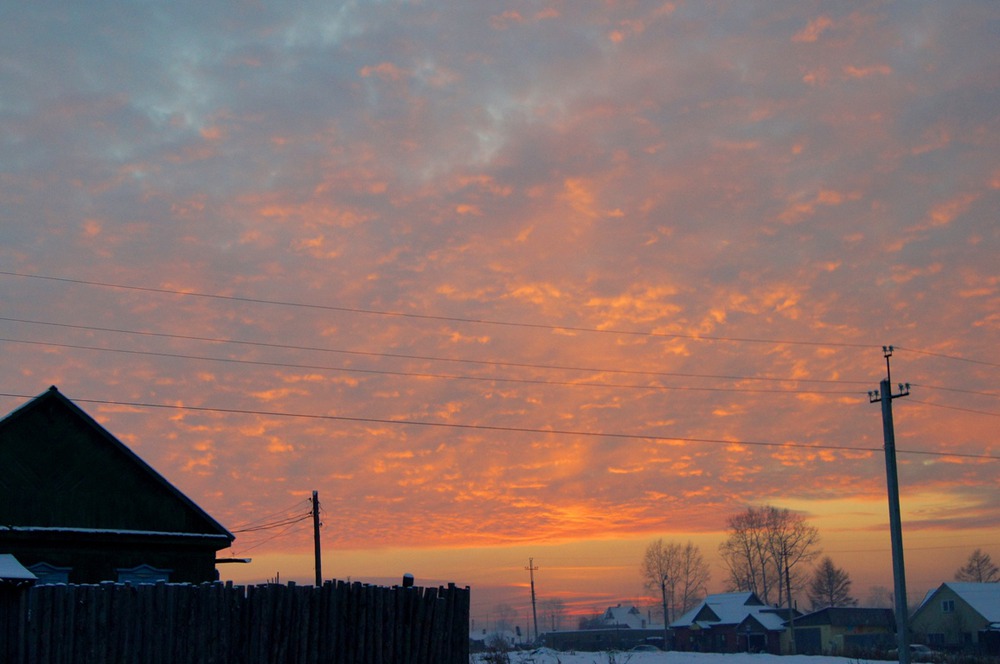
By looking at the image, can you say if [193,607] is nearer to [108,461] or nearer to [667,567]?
[108,461]

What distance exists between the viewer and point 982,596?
9031 cm

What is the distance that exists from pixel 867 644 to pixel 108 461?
84.6 metres

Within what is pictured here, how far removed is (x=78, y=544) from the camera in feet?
87.8

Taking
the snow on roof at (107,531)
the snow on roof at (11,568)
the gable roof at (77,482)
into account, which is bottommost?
the snow on roof at (11,568)

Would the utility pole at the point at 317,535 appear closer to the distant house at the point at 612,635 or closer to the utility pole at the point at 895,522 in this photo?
the utility pole at the point at 895,522

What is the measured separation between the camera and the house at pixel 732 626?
101m

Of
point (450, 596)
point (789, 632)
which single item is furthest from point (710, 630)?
point (450, 596)

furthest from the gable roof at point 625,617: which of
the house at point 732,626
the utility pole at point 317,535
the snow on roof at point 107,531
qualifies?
the snow on roof at point 107,531

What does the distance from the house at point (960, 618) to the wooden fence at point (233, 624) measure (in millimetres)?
83592

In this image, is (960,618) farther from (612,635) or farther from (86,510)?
(86,510)

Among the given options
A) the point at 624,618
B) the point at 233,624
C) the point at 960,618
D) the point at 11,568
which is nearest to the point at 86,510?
the point at 11,568

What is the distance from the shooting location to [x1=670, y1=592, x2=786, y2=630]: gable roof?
103312 mm

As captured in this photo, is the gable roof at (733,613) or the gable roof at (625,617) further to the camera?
the gable roof at (625,617)

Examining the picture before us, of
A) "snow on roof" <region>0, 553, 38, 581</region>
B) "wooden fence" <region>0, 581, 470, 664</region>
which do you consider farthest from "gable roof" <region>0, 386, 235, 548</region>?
"wooden fence" <region>0, 581, 470, 664</region>
